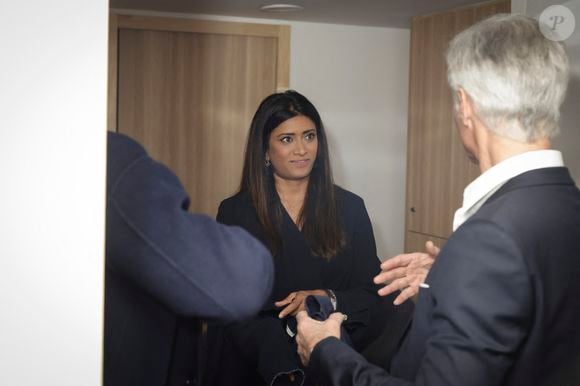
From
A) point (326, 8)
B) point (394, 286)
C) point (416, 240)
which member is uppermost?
point (326, 8)

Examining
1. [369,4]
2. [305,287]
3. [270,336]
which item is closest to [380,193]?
[369,4]

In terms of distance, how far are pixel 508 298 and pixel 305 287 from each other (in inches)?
42.5

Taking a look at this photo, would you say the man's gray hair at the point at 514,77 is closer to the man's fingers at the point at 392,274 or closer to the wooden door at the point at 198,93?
the man's fingers at the point at 392,274

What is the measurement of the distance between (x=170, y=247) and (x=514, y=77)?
0.51m

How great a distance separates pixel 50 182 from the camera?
546mm

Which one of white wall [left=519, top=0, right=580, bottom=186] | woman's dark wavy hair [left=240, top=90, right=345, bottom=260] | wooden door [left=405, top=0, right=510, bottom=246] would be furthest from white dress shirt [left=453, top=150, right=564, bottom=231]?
wooden door [left=405, top=0, right=510, bottom=246]

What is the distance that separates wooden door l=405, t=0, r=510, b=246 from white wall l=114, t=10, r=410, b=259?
0.26m

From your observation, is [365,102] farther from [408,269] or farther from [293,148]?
[408,269]

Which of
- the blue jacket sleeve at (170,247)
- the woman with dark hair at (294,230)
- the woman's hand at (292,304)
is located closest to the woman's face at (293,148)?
the woman with dark hair at (294,230)

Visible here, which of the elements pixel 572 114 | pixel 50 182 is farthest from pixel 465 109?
pixel 572 114

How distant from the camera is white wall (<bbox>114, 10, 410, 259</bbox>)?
3307 millimetres

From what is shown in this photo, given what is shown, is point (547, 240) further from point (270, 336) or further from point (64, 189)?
point (270, 336)

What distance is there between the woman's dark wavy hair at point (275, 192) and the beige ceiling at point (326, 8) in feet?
2.90

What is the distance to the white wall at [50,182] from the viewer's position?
1.76 ft
